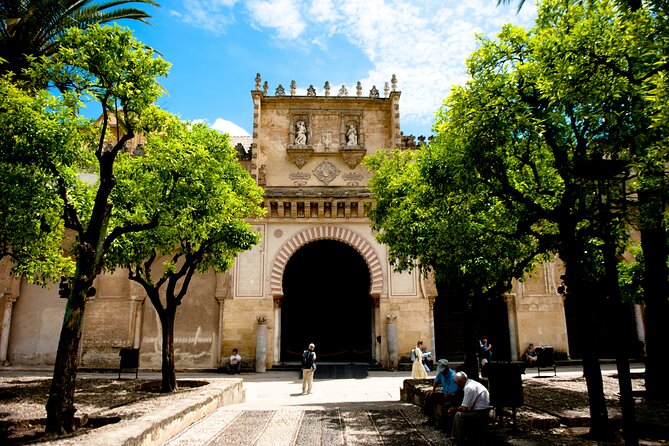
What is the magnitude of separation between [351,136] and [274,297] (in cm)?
742

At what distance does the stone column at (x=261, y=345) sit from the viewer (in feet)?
59.7

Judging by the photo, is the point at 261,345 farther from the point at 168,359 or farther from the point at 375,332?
the point at 168,359

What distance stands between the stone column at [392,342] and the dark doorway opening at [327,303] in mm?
3071

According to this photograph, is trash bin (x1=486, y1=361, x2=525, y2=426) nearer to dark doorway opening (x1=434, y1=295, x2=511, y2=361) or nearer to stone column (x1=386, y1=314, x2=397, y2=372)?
stone column (x1=386, y1=314, x2=397, y2=372)

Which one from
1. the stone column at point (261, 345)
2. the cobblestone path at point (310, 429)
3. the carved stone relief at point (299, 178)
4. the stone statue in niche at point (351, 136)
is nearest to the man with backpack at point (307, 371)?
the cobblestone path at point (310, 429)

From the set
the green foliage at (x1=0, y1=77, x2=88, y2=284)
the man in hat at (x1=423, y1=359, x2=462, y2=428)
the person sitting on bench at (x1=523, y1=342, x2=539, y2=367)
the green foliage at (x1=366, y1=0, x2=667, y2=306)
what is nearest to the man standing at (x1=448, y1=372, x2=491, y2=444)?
the man in hat at (x1=423, y1=359, x2=462, y2=428)

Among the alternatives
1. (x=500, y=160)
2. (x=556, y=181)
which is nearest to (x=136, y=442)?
(x=500, y=160)

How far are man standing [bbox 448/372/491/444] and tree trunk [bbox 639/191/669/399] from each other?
213 inches

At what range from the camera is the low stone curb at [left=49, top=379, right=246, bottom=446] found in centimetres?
517

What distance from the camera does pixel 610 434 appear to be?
6.32 meters

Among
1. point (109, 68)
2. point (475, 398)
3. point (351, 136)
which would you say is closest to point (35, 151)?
point (109, 68)

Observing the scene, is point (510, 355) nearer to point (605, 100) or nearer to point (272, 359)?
point (272, 359)

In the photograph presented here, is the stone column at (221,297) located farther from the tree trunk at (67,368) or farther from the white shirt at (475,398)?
the white shirt at (475,398)

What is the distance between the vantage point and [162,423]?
6320 millimetres
